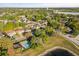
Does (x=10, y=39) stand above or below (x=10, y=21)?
below

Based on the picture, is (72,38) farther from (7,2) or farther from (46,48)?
(7,2)

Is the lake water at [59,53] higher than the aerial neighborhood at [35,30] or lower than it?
lower

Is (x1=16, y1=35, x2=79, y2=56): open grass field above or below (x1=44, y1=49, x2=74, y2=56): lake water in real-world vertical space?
above

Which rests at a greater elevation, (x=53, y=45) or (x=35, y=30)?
(x=35, y=30)

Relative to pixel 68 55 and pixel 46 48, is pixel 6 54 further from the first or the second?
pixel 68 55

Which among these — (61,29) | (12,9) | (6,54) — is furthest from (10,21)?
(61,29)

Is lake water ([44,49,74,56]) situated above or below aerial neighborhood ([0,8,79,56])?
below

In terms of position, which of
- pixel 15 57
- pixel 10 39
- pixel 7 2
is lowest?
pixel 15 57

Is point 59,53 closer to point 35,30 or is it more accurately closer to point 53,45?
point 53,45

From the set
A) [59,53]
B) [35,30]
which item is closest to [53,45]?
[59,53]

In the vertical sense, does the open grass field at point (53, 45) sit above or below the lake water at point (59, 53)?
above

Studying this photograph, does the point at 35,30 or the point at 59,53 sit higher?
the point at 35,30
